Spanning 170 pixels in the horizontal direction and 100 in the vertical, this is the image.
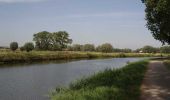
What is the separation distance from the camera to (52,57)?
80.0m

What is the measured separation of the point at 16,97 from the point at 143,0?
1260 cm

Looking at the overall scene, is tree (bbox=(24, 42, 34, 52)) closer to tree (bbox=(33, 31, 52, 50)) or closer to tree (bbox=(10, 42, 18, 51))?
tree (bbox=(10, 42, 18, 51))

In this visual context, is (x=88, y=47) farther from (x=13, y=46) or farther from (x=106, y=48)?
(x=13, y=46)

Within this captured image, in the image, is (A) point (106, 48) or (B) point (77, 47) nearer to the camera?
(A) point (106, 48)

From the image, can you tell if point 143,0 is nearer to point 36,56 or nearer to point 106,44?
point 36,56

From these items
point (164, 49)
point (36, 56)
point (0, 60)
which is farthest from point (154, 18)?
point (164, 49)

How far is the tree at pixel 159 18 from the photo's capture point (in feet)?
66.1

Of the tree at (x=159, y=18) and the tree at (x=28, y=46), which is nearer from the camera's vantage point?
the tree at (x=159, y=18)

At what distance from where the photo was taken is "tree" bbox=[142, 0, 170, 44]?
66.1 feet

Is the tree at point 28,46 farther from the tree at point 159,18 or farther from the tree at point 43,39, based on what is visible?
the tree at point 159,18

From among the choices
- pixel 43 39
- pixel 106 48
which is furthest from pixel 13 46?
pixel 106 48

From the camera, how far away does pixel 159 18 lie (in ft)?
89.1

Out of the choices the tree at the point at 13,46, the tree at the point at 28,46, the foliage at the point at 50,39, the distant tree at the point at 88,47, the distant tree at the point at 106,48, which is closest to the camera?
the tree at the point at 28,46

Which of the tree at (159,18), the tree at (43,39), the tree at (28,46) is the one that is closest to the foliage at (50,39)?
the tree at (43,39)
